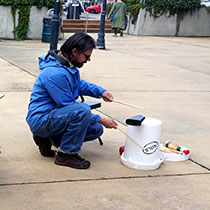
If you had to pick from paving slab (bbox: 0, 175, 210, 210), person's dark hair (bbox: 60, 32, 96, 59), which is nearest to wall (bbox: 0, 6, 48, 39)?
person's dark hair (bbox: 60, 32, 96, 59)

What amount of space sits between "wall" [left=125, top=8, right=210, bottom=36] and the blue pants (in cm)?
1928

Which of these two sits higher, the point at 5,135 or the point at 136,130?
the point at 136,130

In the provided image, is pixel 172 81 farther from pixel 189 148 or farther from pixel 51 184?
pixel 51 184

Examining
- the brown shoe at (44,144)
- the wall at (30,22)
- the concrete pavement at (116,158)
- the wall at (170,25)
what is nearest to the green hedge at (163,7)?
the wall at (170,25)

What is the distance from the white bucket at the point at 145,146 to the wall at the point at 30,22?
14.0m

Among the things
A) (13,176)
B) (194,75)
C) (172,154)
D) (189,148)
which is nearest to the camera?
(13,176)

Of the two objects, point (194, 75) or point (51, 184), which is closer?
point (51, 184)

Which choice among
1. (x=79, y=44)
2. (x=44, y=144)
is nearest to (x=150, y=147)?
(x=44, y=144)

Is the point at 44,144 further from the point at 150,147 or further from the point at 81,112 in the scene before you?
the point at 150,147

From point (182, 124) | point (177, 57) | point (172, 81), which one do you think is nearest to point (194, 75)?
point (172, 81)

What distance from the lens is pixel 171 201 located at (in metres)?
Result: 3.87

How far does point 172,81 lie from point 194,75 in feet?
4.24

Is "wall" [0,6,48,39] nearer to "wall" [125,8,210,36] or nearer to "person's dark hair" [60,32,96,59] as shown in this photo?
"wall" [125,8,210,36]

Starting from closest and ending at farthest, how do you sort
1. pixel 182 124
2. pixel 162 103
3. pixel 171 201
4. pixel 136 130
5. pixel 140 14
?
pixel 171 201
pixel 136 130
pixel 182 124
pixel 162 103
pixel 140 14
